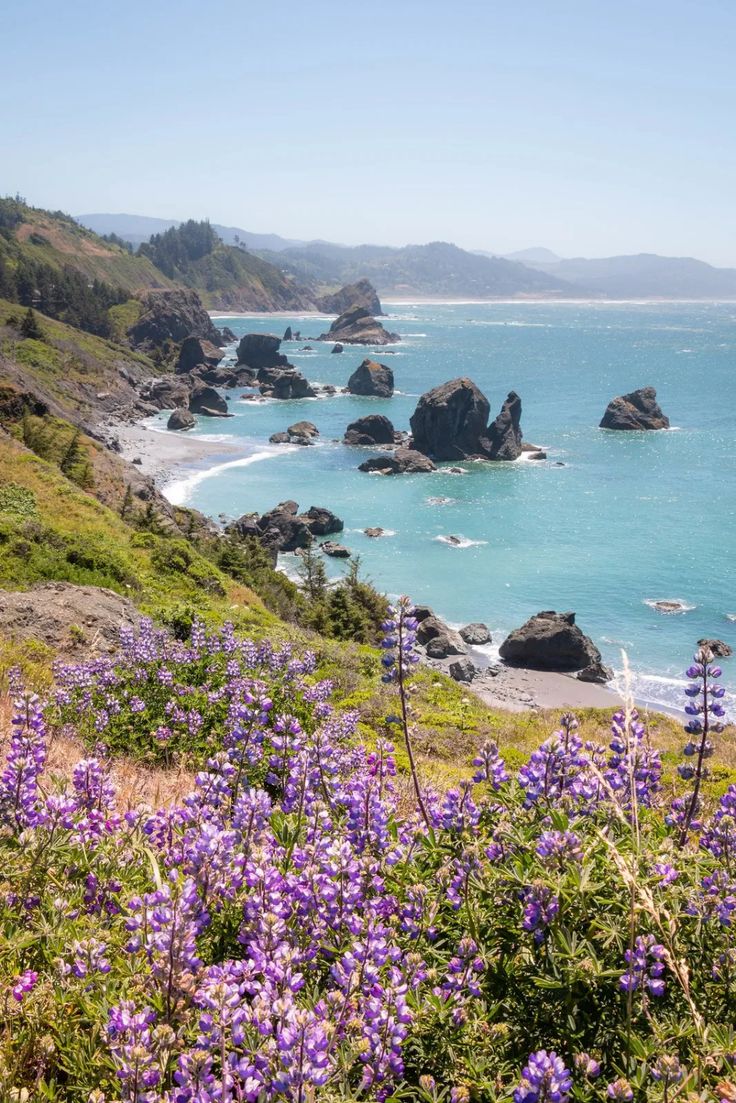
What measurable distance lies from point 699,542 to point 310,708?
50.4m

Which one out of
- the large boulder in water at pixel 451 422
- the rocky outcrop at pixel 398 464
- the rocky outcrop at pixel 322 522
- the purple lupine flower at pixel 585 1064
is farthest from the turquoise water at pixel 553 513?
the purple lupine flower at pixel 585 1064

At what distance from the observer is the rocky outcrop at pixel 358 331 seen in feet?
602

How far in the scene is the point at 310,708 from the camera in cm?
839

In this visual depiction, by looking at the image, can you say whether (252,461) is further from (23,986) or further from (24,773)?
(23,986)

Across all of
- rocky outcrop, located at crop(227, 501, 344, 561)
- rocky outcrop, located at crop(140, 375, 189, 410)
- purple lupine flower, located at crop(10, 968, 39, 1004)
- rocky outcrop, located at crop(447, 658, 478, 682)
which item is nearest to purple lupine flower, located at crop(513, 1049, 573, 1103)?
purple lupine flower, located at crop(10, 968, 39, 1004)

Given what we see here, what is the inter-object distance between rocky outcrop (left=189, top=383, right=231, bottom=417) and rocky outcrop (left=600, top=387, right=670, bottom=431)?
4650 cm

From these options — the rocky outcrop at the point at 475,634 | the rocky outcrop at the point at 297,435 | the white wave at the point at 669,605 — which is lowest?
the rocky outcrop at the point at 475,634

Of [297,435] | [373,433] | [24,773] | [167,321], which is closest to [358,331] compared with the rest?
[167,321]

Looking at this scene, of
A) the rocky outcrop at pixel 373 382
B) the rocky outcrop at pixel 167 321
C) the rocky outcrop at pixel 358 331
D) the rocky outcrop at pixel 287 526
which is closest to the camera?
the rocky outcrop at pixel 287 526

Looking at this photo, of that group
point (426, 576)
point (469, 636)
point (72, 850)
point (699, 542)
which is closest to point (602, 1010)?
point (72, 850)

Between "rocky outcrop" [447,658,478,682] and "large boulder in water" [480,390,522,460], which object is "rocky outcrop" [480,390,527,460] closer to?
"large boulder in water" [480,390,522,460]

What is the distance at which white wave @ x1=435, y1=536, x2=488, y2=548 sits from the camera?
5320 cm

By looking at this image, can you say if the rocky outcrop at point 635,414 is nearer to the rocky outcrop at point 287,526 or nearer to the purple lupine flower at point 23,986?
the rocky outcrop at point 287,526

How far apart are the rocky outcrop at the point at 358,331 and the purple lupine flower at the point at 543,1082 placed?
612ft
